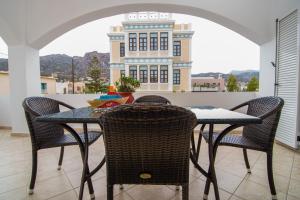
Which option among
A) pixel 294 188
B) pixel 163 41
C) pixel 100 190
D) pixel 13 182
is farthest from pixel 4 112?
pixel 163 41

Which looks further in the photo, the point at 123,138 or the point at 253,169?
Result: the point at 253,169

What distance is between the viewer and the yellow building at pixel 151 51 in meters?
12.0

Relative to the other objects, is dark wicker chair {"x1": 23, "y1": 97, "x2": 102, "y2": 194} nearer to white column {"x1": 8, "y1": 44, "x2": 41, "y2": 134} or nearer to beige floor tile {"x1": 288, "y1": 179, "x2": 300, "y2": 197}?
beige floor tile {"x1": 288, "y1": 179, "x2": 300, "y2": 197}

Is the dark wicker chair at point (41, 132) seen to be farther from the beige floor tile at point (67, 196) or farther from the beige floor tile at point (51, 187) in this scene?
the beige floor tile at point (67, 196)

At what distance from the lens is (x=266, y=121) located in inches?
57.9

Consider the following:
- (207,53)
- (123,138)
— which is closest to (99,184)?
(123,138)

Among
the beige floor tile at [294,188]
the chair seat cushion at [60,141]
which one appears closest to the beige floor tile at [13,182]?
the chair seat cushion at [60,141]

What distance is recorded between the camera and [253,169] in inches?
77.5

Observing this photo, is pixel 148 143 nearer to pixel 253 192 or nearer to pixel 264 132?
pixel 264 132

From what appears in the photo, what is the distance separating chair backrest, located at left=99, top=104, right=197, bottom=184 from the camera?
821 millimetres

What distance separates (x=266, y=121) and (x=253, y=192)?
2.05 feet

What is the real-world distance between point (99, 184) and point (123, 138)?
1.05m

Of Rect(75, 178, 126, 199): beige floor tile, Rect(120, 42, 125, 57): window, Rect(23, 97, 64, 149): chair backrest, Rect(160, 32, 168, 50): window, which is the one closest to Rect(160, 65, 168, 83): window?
Rect(160, 32, 168, 50): window

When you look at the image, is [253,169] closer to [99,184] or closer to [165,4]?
[99,184]
